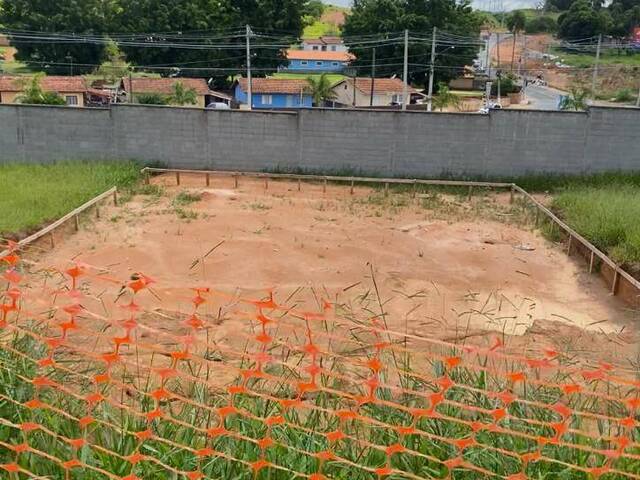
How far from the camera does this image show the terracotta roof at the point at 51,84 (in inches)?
1214

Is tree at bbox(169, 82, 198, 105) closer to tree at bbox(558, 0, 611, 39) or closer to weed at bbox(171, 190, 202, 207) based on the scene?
weed at bbox(171, 190, 202, 207)

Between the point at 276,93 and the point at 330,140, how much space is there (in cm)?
2481

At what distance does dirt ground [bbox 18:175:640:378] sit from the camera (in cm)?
661

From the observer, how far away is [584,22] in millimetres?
71500

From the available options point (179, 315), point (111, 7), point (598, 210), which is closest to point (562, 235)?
point (598, 210)

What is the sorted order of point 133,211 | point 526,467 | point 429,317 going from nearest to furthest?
point 526,467 → point 429,317 → point 133,211

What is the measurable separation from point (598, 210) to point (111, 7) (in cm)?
3912

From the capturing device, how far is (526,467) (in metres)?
2.70

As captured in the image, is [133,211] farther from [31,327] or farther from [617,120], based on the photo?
[617,120]

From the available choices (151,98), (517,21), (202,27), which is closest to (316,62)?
(202,27)

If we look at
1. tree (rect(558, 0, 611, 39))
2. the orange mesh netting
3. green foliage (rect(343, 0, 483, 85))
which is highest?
tree (rect(558, 0, 611, 39))

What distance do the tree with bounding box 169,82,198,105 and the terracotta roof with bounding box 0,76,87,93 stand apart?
187 inches

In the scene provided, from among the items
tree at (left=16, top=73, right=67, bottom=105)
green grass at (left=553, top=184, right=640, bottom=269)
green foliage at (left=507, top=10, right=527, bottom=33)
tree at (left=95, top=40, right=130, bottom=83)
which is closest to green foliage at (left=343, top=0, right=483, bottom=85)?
tree at (left=95, top=40, right=130, bottom=83)

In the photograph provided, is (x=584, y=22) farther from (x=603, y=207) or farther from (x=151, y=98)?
(x=603, y=207)
